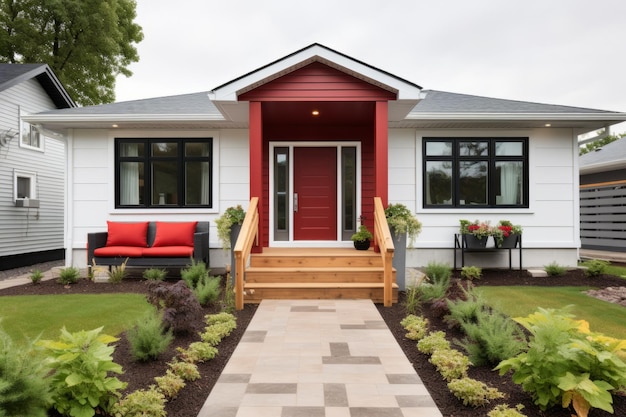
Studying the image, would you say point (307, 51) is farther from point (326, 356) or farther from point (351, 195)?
point (326, 356)

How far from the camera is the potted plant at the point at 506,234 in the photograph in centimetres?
745

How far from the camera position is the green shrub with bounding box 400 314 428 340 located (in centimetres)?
377

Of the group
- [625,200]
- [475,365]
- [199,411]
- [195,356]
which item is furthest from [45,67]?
[625,200]

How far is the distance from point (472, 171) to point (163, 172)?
6301 mm

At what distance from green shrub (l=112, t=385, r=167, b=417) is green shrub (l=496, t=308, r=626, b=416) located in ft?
6.60

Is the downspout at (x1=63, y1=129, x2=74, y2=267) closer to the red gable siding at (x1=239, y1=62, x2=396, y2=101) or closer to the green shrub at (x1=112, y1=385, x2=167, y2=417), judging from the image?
the red gable siding at (x1=239, y1=62, x2=396, y2=101)

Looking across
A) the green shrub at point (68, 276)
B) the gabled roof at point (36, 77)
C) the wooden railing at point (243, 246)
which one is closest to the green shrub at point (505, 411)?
the wooden railing at point (243, 246)

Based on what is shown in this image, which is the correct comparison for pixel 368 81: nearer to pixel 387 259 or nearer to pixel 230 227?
pixel 387 259

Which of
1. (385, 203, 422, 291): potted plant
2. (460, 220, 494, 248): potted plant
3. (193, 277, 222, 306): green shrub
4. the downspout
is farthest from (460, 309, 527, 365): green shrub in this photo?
the downspout

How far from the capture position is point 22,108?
10.7 m

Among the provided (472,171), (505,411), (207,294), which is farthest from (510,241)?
(505,411)

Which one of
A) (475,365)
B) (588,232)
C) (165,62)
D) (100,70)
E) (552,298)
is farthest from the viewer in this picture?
(165,62)

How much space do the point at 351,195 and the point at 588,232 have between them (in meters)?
9.37

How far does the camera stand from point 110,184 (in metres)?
7.99
